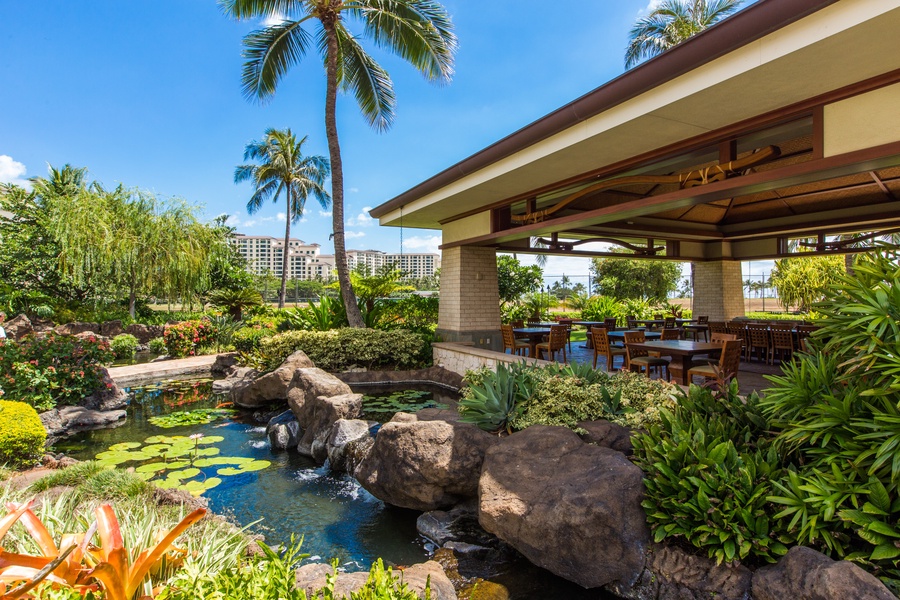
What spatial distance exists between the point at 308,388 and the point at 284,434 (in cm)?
81

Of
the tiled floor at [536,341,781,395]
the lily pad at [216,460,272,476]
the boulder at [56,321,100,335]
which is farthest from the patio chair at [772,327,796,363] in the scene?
the boulder at [56,321,100,335]

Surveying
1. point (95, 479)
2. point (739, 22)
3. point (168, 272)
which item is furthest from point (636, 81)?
point (168, 272)

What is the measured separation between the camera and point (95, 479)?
158 inches

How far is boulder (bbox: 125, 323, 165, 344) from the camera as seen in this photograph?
1706 centimetres

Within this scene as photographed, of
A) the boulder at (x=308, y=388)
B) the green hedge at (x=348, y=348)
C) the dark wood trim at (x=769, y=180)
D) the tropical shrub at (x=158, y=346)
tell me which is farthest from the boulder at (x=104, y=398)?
the dark wood trim at (x=769, y=180)

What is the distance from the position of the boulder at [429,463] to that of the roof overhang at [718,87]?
3.80 meters

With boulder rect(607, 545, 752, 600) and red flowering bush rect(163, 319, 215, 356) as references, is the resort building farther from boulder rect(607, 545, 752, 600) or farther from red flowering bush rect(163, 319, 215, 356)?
boulder rect(607, 545, 752, 600)

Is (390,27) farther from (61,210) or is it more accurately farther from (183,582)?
(61,210)

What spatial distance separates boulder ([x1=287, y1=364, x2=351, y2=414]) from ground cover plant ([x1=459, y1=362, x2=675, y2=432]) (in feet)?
8.85

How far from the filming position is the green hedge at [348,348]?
1029 cm

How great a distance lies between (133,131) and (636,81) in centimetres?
2067

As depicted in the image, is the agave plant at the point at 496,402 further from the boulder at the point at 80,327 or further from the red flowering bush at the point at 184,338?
the boulder at the point at 80,327

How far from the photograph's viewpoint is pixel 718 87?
163 inches

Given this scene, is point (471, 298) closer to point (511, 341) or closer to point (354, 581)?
point (511, 341)
